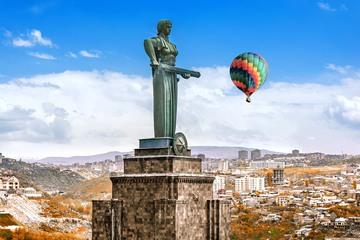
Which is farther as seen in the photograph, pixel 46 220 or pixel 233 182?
pixel 233 182

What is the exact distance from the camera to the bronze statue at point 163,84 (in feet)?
61.0

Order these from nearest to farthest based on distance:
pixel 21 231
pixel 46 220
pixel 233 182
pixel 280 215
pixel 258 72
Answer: pixel 258 72
pixel 21 231
pixel 46 220
pixel 280 215
pixel 233 182

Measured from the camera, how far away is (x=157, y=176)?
17812 millimetres

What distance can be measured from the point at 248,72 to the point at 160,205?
4571 mm

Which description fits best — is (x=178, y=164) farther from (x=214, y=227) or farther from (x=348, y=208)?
(x=348, y=208)

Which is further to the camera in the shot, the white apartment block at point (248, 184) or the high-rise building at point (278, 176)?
the high-rise building at point (278, 176)

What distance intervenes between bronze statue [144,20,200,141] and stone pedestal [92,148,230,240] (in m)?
0.72

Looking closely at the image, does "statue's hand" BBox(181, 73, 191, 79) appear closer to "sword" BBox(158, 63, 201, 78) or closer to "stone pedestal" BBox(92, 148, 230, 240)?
"sword" BBox(158, 63, 201, 78)

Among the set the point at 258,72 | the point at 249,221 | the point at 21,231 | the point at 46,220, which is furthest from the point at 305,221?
the point at 258,72

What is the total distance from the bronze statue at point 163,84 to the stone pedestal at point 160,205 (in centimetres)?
72

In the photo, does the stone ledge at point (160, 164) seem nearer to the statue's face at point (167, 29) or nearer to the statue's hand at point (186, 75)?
the statue's hand at point (186, 75)

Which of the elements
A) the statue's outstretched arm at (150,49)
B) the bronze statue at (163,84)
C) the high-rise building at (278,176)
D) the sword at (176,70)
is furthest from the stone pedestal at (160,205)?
the high-rise building at (278,176)

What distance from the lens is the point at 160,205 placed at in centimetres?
1752

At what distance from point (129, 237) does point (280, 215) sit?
91.8 m
